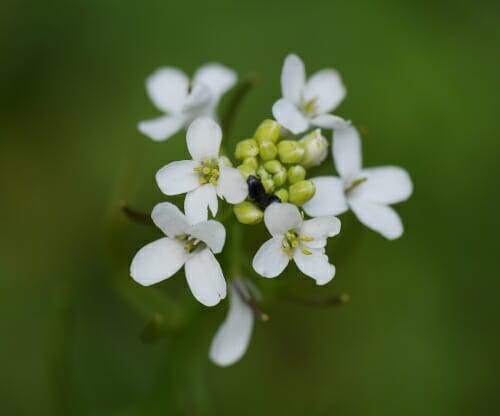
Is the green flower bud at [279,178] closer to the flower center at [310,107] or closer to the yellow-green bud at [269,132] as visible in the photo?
the yellow-green bud at [269,132]

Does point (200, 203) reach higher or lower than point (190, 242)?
higher

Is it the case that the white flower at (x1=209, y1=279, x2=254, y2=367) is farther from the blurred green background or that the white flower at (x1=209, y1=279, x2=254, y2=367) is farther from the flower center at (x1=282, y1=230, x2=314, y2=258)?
the blurred green background

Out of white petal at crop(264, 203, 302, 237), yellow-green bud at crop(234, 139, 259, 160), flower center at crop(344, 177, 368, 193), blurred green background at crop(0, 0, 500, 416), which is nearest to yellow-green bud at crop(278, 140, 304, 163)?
yellow-green bud at crop(234, 139, 259, 160)

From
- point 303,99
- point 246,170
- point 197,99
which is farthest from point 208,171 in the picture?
point 303,99

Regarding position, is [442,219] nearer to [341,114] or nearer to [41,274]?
[341,114]

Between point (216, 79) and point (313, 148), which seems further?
point (216, 79)

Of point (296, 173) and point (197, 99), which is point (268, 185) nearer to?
point (296, 173)

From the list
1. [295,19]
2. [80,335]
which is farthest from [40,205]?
[295,19]

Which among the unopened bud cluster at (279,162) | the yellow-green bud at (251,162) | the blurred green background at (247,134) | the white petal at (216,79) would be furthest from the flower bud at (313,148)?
the blurred green background at (247,134)
